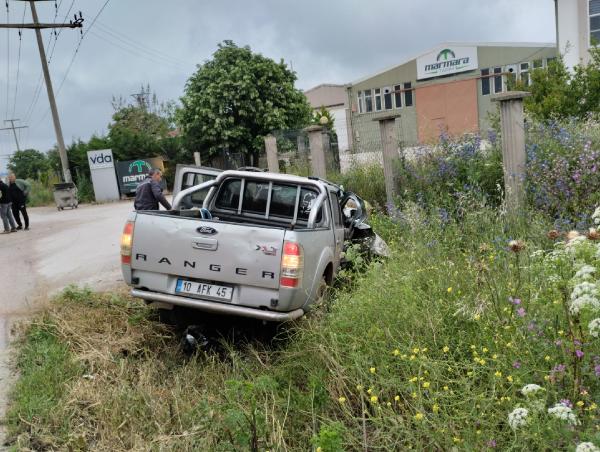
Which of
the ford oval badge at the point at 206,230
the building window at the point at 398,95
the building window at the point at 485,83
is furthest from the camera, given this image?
the building window at the point at 398,95

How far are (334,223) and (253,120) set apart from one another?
61.4 ft

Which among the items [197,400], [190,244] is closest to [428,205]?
[190,244]

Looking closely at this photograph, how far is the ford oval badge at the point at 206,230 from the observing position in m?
5.29

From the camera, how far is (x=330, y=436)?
3.18m

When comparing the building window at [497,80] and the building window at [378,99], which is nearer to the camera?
the building window at [497,80]

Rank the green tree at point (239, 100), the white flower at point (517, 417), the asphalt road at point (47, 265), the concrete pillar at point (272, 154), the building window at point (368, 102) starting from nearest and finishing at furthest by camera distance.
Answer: the white flower at point (517, 417)
the asphalt road at point (47, 265)
the concrete pillar at point (272, 154)
the green tree at point (239, 100)
the building window at point (368, 102)

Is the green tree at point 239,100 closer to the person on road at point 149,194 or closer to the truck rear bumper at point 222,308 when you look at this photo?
the person on road at point 149,194

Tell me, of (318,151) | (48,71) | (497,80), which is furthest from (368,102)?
(318,151)

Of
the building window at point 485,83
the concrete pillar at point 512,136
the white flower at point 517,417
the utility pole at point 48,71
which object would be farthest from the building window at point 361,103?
the white flower at point 517,417

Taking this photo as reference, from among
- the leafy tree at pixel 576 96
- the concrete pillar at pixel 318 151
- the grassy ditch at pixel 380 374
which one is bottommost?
the grassy ditch at pixel 380 374

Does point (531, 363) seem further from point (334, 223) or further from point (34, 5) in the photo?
point (34, 5)

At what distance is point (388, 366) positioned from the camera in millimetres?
3941

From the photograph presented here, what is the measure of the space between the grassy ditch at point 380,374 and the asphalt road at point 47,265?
0.72 metres

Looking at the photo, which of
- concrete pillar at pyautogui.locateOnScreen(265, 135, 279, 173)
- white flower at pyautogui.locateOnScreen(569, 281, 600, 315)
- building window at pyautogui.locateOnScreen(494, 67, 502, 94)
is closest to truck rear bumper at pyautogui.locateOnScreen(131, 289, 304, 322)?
white flower at pyautogui.locateOnScreen(569, 281, 600, 315)
